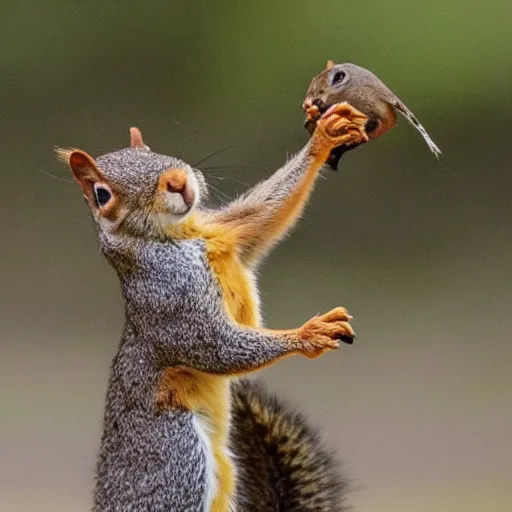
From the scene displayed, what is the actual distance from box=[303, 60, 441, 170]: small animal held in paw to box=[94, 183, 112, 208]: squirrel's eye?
0.84 ft

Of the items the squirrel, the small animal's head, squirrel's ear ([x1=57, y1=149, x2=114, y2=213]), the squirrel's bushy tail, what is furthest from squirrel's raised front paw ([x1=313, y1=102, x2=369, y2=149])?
the squirrel's bushy tail

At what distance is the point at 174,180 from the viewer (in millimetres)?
1327

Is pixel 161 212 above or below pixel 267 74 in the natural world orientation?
below

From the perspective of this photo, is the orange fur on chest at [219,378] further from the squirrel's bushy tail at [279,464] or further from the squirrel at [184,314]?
the squirrel's bushy tail at [279,464]

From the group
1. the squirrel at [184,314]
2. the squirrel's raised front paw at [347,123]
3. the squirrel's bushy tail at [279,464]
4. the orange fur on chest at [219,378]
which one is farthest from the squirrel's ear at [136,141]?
the squirrel's bushy tail at [279,464]

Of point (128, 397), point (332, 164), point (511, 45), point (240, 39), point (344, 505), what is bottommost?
point (344, 505)

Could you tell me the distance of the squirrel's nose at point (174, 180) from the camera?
1.33 metres

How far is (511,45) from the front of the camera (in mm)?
2594

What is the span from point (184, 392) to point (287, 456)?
0.24 metres

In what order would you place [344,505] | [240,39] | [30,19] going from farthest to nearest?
[30,19] → [240,39] → [344,505]

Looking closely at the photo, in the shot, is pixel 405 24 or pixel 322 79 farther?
pixel 405 24

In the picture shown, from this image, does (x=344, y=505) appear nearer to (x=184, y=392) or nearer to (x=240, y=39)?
(x=184, y=392)

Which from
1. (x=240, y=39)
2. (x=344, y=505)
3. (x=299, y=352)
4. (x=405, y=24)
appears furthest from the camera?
(x=240, y=39)

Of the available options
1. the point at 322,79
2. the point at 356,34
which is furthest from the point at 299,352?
the point at 356,34
